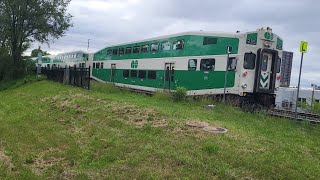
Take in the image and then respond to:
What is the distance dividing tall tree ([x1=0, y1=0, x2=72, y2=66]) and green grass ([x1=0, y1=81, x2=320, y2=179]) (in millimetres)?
27627

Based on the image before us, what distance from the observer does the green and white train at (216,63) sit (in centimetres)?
1873

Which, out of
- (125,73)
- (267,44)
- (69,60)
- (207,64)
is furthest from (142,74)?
(69,60)

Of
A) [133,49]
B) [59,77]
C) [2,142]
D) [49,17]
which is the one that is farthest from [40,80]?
[2,142]

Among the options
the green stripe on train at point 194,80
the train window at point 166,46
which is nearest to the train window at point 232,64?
the green stripe on train at point 194,80

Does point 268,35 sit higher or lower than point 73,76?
higher

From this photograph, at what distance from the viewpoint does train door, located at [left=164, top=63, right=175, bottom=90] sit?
23.5 meters

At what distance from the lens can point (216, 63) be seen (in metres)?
19.7

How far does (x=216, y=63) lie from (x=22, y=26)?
2665 cm

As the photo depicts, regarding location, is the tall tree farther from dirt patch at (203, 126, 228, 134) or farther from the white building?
dirt patch at (203, 126, 228, 134)

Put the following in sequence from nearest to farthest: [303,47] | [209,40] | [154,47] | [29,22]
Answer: [303,47], [209,40], [154,47], [29,22]

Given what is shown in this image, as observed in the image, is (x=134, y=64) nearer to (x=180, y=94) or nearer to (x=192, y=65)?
(x=192, y=65)

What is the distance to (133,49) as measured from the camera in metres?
29.1

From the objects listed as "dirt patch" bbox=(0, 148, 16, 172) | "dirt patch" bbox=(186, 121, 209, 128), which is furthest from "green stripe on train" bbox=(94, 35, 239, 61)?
"dirt patch" bbox=(0, 148, 16, 172)

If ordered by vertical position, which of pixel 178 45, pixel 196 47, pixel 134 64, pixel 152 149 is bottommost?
pixel 152 149
